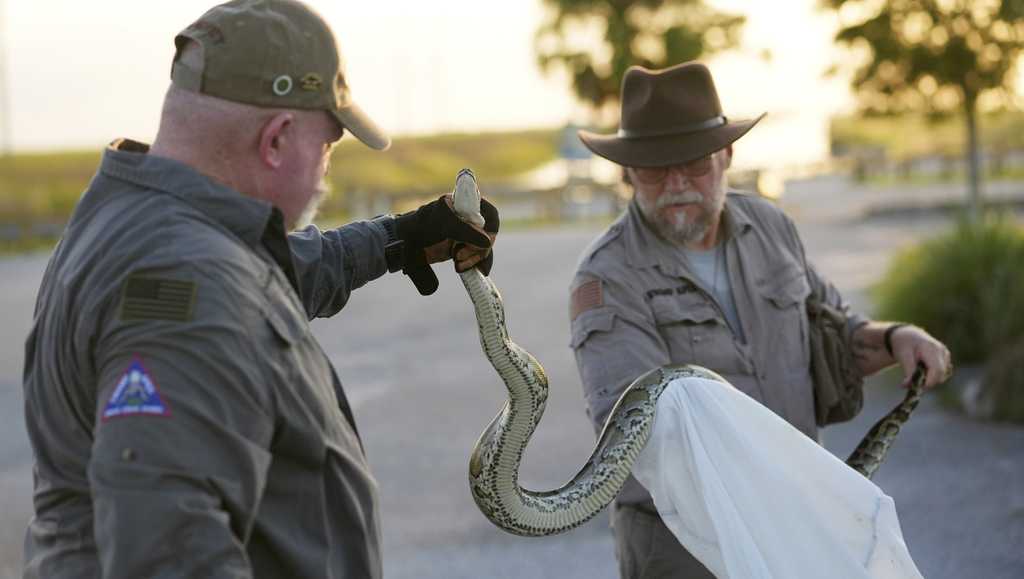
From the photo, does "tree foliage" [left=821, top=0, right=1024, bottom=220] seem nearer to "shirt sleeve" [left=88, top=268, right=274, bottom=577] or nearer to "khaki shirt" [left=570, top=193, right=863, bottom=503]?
"khaki shirt" [left=570, top=193, right=863, bottom=503]

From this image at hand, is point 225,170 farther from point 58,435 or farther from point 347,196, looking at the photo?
point 347,196

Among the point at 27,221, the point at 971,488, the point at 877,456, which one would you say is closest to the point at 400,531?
the point at 971,488

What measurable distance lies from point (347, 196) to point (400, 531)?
33.1 meters

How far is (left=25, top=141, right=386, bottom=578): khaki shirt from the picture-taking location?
2701mm

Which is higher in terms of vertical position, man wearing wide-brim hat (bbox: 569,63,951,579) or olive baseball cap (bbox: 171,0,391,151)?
olive baseball cap (bbox: 171,0,391,151)

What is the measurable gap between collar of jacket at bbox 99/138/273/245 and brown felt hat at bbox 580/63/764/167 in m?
2.07

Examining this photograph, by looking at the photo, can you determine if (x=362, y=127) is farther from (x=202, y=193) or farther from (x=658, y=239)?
(x=658, y=239)

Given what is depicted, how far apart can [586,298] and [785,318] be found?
26.7 inches

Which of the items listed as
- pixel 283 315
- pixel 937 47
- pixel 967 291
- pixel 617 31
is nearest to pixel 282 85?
pixel 283 315

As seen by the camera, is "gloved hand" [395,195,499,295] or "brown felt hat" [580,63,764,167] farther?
"brown felt hat" [580,63,764,167]

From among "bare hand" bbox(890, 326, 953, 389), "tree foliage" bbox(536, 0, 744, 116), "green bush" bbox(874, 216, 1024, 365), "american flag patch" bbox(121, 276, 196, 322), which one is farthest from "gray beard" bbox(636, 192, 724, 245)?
"tree foliage" bbox(536, 0, 744, 116)

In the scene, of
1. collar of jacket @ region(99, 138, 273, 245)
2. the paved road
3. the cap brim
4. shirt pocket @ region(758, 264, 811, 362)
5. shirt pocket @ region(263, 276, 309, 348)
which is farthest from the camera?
the paved road

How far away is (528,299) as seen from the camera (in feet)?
65.0

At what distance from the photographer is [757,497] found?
13.1 feet
